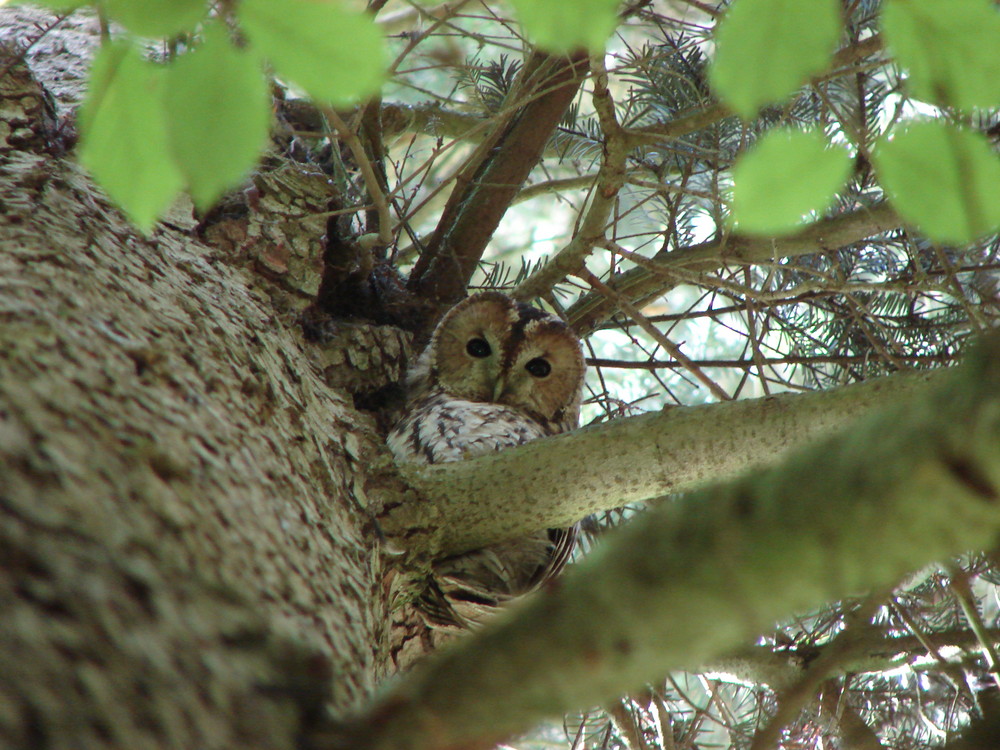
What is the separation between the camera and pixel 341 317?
2279 millimetres

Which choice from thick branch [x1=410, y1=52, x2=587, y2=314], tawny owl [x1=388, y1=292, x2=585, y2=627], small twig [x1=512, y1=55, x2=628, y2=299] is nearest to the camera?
small twig [x1=512, y1=55, x2=628, y2=299]

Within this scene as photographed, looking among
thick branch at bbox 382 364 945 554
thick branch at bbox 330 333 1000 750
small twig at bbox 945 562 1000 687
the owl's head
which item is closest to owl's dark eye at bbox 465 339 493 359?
the owl's head

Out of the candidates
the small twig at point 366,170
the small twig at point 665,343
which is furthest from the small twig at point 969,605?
the small twig at point 366,170

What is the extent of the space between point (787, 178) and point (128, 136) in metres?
0.56

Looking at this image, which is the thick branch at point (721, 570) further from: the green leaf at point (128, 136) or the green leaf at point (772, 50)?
the green leaf at point (128, 136)

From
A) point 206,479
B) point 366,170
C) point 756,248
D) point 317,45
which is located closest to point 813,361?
point 756,248

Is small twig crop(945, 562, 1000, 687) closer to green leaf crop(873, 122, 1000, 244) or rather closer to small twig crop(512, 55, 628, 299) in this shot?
green leaf crop(873, 122, 1000, 244)

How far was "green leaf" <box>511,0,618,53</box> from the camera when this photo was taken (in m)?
0.64

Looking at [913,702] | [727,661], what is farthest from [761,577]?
[913,702]

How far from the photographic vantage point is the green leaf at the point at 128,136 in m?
0.68

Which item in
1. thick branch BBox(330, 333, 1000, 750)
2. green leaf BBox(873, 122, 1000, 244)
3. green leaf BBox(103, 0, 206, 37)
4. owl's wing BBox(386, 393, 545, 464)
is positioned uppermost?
owl's wing BBox(386, 393, 545, 464)

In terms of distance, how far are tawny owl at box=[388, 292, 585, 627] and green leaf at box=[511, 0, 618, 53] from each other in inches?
62.3

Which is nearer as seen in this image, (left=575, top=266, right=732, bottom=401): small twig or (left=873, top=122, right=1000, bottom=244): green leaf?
(left=873, top=122, right=1000, bottom=244): green leaf

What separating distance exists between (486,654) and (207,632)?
0.25 m
